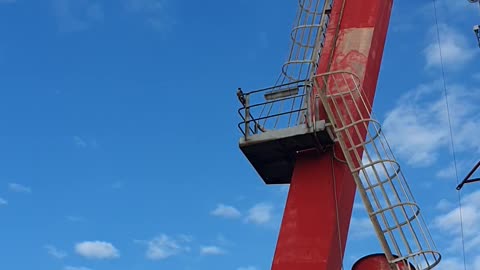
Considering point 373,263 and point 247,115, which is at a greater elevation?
point 247,115

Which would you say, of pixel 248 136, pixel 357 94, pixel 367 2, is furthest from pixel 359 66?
pixel 248 136

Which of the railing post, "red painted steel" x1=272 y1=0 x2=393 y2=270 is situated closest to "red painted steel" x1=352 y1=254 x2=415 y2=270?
"red painted steel" x1=272 y1=0 x2=393 y2=270

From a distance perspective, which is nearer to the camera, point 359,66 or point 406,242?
point 406,242

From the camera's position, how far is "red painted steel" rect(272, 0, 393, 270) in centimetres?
1080

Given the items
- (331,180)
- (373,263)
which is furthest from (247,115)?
(373,263)

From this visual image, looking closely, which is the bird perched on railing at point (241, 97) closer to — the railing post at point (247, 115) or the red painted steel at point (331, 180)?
the railing post at point (247, 115)

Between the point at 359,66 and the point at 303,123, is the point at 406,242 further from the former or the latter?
the point at 359,66

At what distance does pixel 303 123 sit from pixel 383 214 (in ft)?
7.05

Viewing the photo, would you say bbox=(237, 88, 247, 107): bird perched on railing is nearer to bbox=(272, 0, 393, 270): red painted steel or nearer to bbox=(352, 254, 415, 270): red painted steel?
bbox=(272, 0, 393, 270): red painted steel

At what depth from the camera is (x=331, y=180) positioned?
11297mm

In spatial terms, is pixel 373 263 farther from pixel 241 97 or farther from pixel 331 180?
pixel 241 97

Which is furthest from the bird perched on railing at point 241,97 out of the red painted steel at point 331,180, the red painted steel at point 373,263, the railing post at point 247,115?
the red painted steel at point 373,263

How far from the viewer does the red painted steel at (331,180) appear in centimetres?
1080

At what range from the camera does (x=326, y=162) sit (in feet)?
37.8
